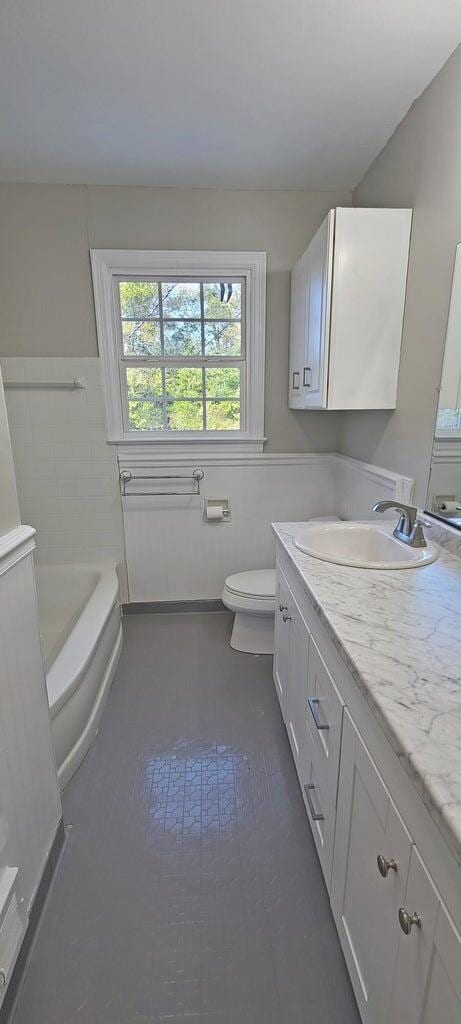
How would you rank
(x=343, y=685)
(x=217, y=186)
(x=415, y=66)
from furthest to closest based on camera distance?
1. (x=217, y=186)
2. (x=415, y=66)
3. (x=343, y=685)

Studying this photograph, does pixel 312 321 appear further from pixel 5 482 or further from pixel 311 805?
pixel 311 805

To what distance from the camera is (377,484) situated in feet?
6.41

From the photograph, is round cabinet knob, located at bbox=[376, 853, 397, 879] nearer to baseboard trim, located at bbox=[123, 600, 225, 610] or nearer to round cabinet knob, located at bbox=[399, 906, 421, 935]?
round cabinet knob, located at bbox=[399, 906, 421, 935]

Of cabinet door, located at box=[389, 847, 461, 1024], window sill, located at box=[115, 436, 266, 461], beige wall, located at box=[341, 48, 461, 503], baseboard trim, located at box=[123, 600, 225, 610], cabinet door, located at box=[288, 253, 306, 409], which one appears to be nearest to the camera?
cabinet door, located at box=[389, 847, 461, 1024]

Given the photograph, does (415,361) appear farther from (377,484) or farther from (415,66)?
(415,66)

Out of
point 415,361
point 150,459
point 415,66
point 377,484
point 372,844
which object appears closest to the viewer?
point 372,844

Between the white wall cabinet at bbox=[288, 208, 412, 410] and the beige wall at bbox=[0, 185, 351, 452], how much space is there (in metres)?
Result: 0.53

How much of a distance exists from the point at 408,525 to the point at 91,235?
2.11 m

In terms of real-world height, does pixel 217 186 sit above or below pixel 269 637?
above

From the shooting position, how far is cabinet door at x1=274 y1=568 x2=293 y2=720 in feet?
4.95

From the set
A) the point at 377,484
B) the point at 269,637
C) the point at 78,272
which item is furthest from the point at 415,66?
the point at 269,637

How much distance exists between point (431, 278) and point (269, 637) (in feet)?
5.67

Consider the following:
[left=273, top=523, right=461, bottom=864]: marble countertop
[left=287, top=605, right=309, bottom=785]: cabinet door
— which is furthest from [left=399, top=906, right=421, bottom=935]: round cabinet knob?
[left=287, top=605, right=309, bottom=785]: cabinet door

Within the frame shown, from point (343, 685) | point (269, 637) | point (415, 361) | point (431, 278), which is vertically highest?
point (431, 278)
